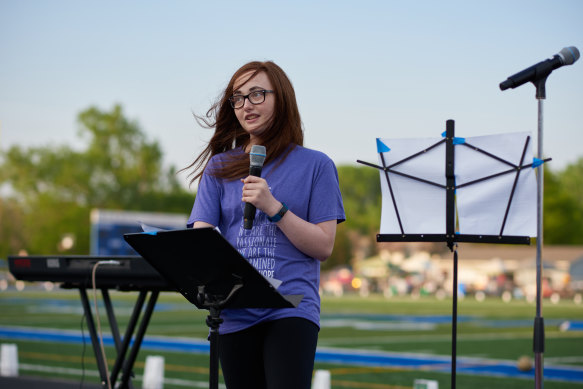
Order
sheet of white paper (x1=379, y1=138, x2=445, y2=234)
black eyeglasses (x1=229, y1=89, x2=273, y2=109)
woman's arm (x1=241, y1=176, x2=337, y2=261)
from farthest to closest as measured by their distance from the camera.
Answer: sheet of white paper (x1=379, y1=138, x2=445, y2=234), black eyeglasses (x1=229, y1=89, x2=273, y2=109), woman's arm (x1=241, y1=176, x2=337, y2=261)

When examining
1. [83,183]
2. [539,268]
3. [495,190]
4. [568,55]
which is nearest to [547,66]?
[568,55]

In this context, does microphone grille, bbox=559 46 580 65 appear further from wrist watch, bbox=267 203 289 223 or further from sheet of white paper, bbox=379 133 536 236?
wrist watch, bbox=267 203 289 223

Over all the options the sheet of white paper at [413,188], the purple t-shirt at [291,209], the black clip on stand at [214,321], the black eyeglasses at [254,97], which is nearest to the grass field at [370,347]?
the sheet of white paper at [413,188]

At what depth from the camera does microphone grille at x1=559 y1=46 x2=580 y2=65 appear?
12.4 ft

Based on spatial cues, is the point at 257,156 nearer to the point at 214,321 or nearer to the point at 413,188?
the point at 214,321

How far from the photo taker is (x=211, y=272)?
2498 mm

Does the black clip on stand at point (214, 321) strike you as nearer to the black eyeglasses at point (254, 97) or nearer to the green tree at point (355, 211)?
the black eyeglasses at point (254, 97)

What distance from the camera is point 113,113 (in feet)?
277

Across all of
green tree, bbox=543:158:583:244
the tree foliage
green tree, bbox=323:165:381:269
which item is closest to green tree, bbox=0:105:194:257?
the tree foliage

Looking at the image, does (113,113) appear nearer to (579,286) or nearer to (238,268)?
(579,286)

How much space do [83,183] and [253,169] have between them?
83.9m

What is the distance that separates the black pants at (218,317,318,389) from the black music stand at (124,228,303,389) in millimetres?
131

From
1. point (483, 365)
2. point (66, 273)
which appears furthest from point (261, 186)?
point (483, 365)

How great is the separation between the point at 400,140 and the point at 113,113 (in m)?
83.5
